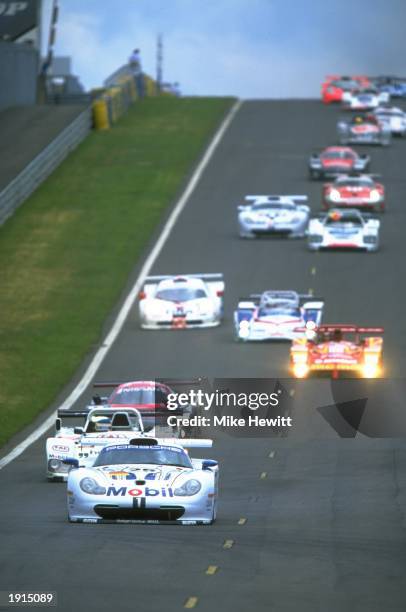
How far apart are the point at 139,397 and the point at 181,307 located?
49.1ft

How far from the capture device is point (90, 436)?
90.2ft

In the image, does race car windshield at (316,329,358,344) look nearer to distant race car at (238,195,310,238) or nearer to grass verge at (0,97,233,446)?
grass verge at (0,97,233,446)

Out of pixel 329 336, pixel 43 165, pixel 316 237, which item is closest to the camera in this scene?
pixel 329 336

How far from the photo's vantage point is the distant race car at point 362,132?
81688 mm

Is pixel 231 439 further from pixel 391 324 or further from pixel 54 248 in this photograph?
pixel 54 248

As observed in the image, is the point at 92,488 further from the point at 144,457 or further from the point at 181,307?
the point at 181,307

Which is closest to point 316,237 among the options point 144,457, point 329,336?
point 329,336

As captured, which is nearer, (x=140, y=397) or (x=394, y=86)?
(x=140, y=397)

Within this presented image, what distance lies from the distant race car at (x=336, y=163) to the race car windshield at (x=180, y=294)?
25.5m

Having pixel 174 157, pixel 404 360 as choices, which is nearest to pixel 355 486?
pixel 404 360

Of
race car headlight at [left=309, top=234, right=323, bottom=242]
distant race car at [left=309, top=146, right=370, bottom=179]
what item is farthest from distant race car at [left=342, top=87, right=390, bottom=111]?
race car headlight at [left=309, top=234, right=323, bottom=242]

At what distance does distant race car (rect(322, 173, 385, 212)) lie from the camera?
6338 cm

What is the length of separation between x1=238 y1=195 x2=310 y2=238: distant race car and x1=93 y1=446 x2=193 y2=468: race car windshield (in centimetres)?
3687

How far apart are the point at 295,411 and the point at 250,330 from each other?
363 inches
